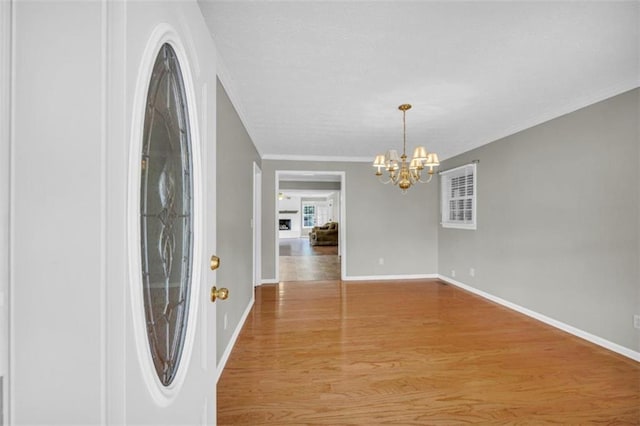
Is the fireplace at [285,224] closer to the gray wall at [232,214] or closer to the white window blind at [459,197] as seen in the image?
the white window blind at [459,197]

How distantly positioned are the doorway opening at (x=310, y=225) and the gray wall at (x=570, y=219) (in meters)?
2.48

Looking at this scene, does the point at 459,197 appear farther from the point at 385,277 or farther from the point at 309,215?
the point at 309,215

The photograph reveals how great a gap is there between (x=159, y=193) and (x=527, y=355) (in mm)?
3076

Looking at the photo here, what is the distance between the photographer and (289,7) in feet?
5.02

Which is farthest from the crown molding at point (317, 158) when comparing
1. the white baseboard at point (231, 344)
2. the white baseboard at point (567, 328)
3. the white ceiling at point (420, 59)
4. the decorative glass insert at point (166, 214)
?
the decorative glass insert at point (166, 214)

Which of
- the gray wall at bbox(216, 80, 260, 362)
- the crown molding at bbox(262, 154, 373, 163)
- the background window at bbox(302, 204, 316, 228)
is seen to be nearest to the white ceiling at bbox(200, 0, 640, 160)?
the gray wall at bbox(216, 80, 260, 362)

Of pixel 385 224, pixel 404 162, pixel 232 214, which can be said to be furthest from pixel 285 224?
pixel 232 214

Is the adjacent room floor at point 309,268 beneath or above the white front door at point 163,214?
beneath

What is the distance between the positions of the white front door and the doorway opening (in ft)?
13.3

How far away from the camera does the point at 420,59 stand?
2037 millimetres

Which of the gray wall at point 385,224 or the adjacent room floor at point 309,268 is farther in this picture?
the adjacent room floor at point 309,268

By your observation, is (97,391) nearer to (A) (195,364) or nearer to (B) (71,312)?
(B) (71,312)

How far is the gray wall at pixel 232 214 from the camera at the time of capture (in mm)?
2240

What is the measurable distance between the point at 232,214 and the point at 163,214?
1899 mm
